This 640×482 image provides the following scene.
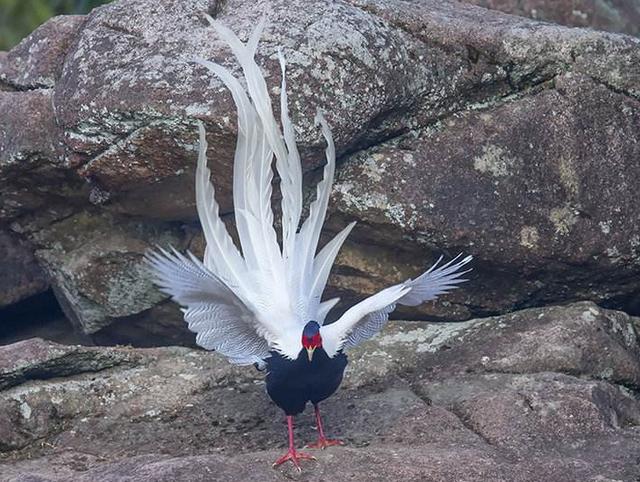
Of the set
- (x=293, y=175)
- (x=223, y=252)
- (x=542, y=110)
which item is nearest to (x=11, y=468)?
(x=223, y=252)

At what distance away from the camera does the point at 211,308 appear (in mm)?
5625

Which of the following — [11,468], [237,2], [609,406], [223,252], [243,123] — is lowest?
[609,406]

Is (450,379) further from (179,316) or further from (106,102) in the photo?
(106,102)

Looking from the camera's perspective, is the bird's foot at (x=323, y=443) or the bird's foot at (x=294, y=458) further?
the bird's foot at (x=323, y=443)

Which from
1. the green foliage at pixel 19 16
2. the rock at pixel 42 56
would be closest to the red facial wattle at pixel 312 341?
the rock at pixel 42 56

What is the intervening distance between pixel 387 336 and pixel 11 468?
2.27m

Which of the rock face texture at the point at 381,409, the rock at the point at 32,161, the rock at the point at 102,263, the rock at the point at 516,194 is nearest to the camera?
the rock face texture at the point at 381,409

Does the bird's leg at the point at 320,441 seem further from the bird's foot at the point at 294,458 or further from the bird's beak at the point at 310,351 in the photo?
the bird's beak at the point at 310,351

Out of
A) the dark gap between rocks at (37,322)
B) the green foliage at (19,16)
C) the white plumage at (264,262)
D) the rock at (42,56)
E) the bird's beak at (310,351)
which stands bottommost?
the dark gap between rocks at (37,322)

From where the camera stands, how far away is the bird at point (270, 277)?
18.3 feet

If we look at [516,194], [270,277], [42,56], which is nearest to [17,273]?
[42,56]

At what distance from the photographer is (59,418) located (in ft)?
20.2

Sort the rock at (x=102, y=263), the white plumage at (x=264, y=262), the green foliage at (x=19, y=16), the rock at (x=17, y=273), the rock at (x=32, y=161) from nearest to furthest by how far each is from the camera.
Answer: the white plumage at (x=264, y=262)
the rock at (x=32, y=161)
the rock at (x=102, y=263)
the rock at (x=17, y=273)
the green foliage at (x=19, y=16)

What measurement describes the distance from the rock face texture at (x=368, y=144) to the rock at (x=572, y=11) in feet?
5.50
